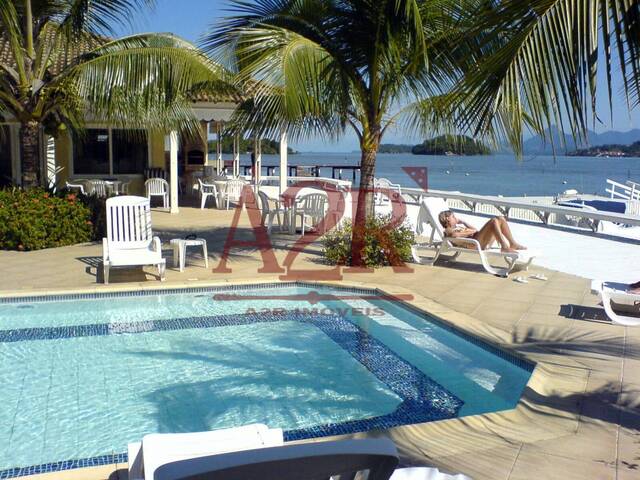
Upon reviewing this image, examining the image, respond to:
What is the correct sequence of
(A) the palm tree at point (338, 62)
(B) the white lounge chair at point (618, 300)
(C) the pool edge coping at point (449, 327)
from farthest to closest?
(A) the palm tree at point (338, 62) < (B) the white lounge chair at point (618, 300) < (C) the pool edge coping at point (449, 327)

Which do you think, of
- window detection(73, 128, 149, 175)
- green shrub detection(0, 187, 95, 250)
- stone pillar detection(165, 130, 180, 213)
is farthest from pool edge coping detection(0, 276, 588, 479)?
window detection(73, 128, 149, 175)

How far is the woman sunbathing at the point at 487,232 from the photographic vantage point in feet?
28.8

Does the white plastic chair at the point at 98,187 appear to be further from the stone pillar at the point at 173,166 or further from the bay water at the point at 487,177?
the bay water at the point at 487,177

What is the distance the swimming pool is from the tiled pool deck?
1.04 ft

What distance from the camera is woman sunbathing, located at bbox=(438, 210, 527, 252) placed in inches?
346

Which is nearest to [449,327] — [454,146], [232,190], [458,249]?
[458,249]

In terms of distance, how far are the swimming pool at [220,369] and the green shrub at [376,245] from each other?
4.50ft

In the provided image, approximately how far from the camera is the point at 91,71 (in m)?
9.84

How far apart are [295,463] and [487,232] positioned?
7.62 m

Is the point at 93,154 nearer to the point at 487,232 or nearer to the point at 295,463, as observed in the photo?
the point at 487,232

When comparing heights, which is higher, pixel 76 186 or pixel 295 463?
pixel 76 186

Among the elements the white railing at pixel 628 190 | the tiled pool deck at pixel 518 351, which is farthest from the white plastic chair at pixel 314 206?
the white railing at pixel 628 190

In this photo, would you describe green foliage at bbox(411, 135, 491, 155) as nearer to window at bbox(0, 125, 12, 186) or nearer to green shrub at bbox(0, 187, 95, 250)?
green shrub at bbox(0, 187, 95, 250)

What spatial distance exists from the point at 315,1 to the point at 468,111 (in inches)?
229
